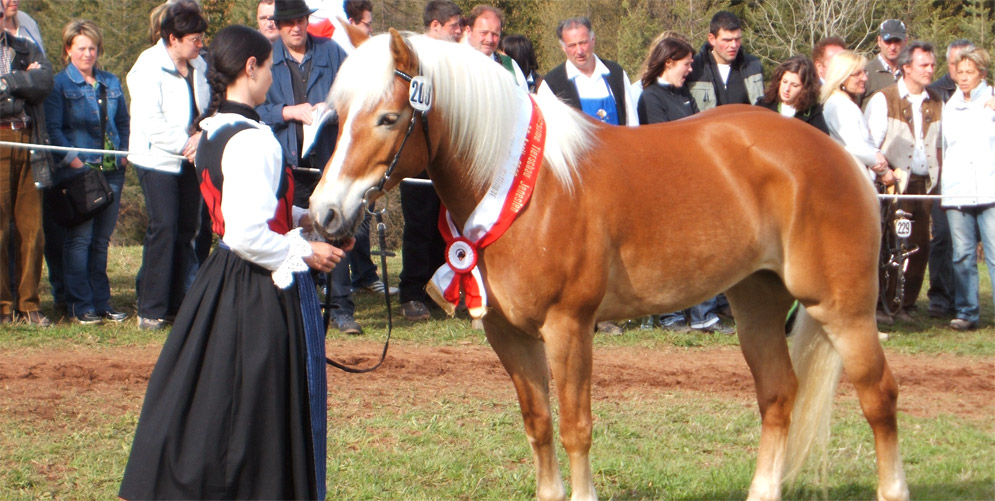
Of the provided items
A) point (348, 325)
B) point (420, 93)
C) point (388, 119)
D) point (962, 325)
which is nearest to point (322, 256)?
point (388, 119)

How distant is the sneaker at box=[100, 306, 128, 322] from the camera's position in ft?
25.6

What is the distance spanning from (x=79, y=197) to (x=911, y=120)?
6858 millimetres

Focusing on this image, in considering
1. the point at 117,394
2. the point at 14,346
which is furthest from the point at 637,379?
the point at 14,346

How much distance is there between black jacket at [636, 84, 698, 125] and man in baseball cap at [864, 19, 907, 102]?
2.62m

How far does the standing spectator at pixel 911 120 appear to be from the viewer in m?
8.52

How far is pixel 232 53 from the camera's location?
351 centimetres

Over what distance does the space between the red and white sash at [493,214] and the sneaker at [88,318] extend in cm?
476

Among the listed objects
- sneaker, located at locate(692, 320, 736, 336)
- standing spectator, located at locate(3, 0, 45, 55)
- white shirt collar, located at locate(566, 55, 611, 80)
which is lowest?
sneaker, located at locate(692, 320, 736, 336)

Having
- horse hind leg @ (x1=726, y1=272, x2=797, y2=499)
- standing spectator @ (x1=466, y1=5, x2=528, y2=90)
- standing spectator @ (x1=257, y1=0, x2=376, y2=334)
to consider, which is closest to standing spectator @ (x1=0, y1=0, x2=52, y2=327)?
standing spectator @ (x1=257, y1=0, x2=376, y2=334)

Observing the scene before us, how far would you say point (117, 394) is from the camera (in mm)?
5824

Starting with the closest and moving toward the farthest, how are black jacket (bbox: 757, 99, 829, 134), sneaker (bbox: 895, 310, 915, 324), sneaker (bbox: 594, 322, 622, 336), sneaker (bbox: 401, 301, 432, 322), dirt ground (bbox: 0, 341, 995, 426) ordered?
1. dirt ground (bbox: 0, 341, 995, 426)
2. black jacket (bbox: 757, 99, 829, 134)
3. sneaker (bbox: 594, 322, 622, 336)
4. sneaker (bbox: 401, 301, 432, 322)
5. sneaker (bbox: 895, 310, 915, 324)

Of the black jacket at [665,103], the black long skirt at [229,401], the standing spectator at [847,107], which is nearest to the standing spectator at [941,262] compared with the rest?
the standing spectator at [847,107]

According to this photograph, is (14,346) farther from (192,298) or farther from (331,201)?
(331,201)

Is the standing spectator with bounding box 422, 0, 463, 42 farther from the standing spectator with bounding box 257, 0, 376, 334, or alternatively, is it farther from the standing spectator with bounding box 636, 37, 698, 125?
the standing spectator with bounding box 636, 37, 698, 125
